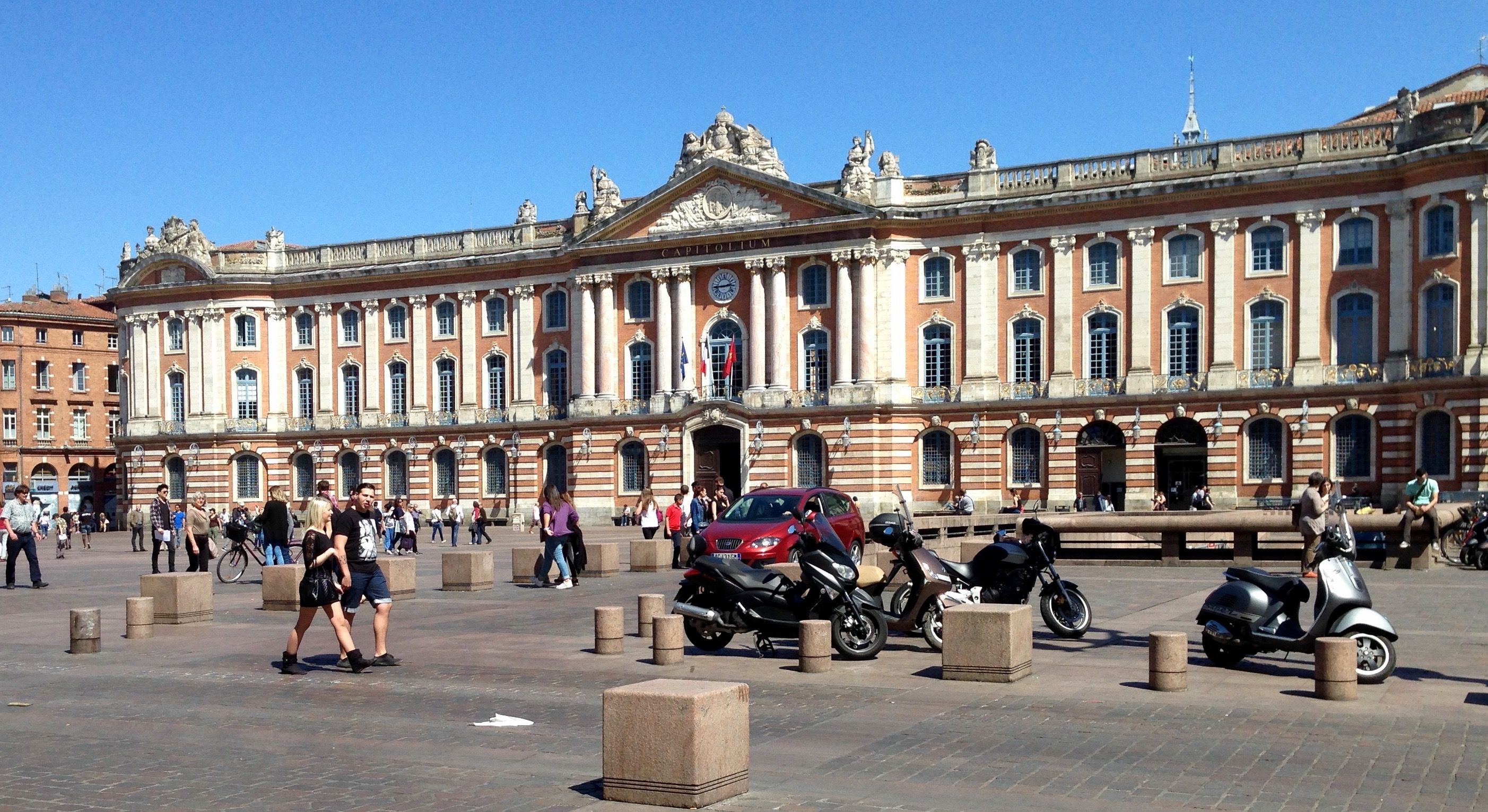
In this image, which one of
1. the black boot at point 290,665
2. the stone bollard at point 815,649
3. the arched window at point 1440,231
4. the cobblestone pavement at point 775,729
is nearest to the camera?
the cobblestone pavement at point 775,729

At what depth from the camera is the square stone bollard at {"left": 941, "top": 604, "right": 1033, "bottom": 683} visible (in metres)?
14.5

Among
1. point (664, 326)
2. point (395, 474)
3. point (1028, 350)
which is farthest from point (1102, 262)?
point (395, 474)

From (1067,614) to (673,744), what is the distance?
9683mm

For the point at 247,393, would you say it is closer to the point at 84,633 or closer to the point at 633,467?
the point at 633,467

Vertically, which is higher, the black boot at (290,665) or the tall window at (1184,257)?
the tall window at (1184,257)

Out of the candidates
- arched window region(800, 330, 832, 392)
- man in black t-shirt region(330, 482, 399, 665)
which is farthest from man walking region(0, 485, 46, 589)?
arched window region(800, 330, 832, 392)

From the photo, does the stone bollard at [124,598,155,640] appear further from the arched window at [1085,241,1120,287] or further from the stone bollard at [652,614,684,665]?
the arched window at [1085,241,1120,287]

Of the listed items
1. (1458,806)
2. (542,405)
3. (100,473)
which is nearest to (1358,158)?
(542,405)

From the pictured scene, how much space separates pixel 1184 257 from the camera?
2047 inches

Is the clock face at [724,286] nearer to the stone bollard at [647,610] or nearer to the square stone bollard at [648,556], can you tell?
the square stone bollard at [648,556]

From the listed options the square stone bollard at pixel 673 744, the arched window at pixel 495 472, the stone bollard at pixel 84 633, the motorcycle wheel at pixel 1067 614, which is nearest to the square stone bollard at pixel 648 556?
the stone bollard at pixel 84 633

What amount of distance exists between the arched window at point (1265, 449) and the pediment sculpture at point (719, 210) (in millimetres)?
18995

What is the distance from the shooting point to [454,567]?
90.3 ft

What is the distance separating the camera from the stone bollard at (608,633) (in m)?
17.2
